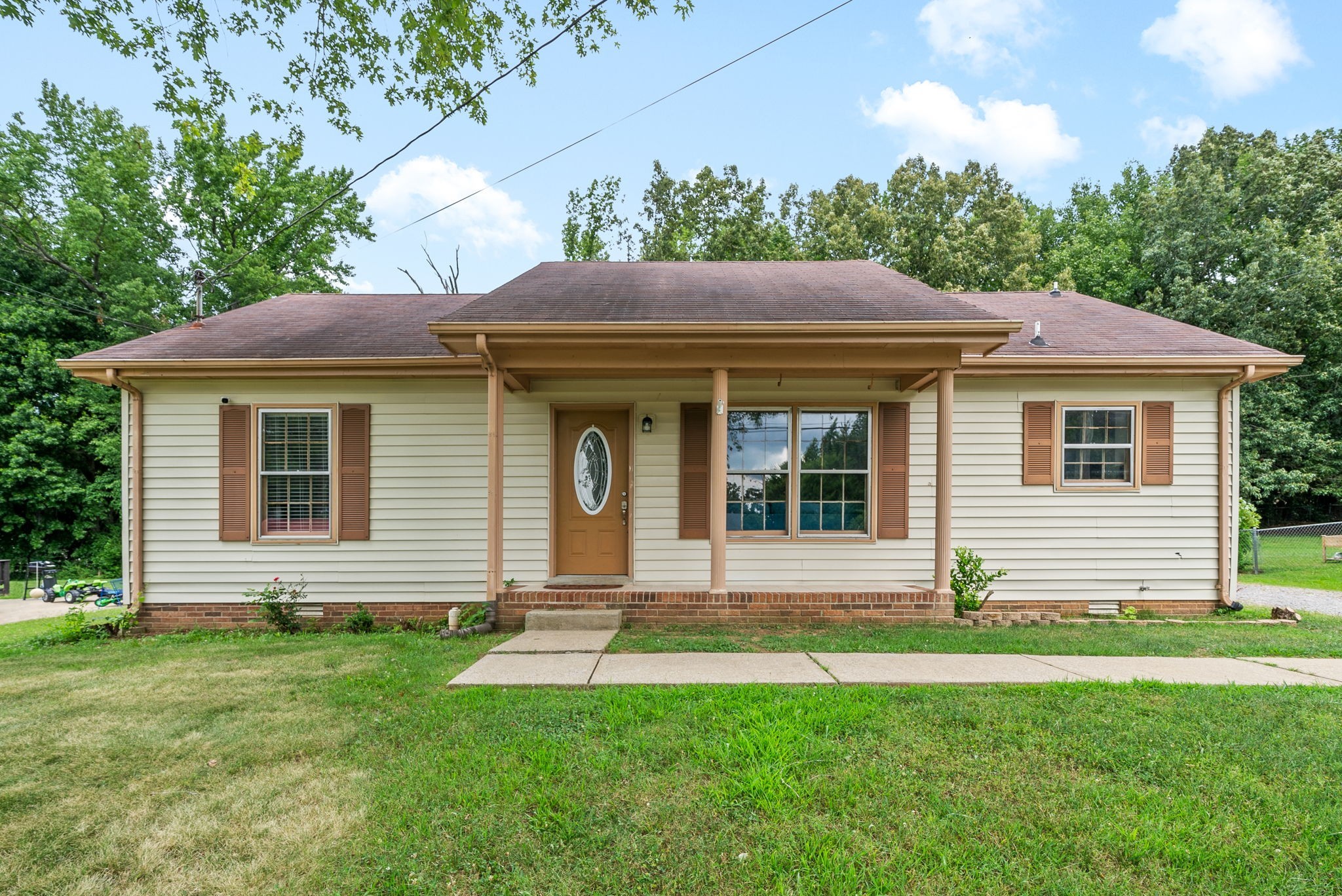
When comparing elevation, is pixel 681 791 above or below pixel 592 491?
below

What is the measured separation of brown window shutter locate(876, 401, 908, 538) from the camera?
6969 mm

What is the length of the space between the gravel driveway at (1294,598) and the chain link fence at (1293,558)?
0.60 meters

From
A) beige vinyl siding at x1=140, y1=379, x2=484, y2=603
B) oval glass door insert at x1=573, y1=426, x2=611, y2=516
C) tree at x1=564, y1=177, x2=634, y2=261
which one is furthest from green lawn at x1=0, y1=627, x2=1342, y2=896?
tree at x1=564, y1=177, x2=634, y2=261

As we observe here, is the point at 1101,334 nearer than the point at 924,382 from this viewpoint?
No

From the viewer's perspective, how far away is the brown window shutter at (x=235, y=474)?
A: 6.82 m

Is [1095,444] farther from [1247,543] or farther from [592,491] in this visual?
[1247,543]

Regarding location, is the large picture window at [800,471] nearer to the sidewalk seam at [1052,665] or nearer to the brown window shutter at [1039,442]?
the brown window shutter at [1039,442]

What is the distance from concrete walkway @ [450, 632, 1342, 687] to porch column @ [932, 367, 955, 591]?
1313 millimetres

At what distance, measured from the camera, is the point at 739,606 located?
235 inches

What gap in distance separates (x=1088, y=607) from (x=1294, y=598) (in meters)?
4.40

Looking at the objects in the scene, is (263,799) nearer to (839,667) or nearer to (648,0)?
(839,667)

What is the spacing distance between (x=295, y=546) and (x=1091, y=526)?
9.02 metres

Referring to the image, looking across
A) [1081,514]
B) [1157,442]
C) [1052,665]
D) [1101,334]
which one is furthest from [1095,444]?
[1052,665]

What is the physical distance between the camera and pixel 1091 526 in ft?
23.1
